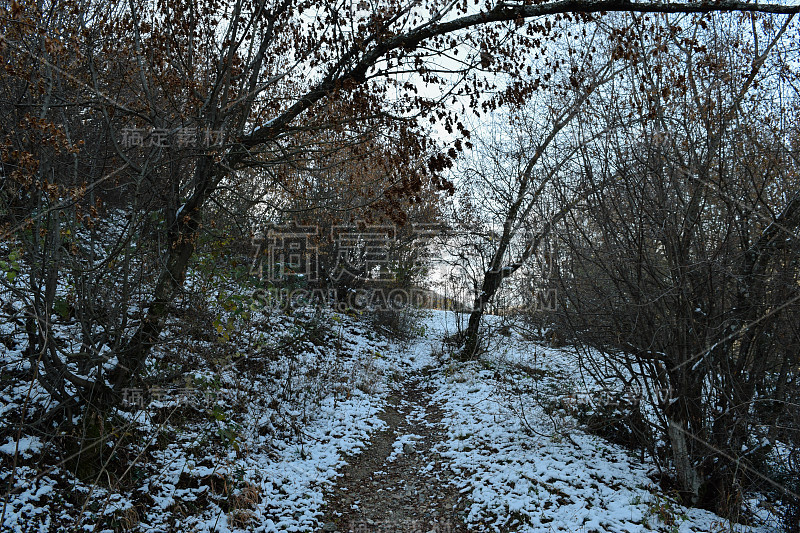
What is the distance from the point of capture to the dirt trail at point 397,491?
15.2ft

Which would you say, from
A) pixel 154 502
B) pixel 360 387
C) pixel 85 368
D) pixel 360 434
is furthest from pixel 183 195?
pixel 360 387

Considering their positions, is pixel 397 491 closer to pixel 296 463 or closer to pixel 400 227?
pixel 296 463

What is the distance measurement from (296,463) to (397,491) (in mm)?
1292

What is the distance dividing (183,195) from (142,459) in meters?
2.96

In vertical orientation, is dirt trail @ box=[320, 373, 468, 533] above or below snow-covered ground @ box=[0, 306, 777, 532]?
below

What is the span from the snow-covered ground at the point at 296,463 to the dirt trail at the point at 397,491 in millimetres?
155

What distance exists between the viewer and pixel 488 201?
11305 millimetres

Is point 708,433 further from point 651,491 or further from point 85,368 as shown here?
point 85,368

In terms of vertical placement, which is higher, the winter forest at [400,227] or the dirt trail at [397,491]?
the winter forest at [400,227]

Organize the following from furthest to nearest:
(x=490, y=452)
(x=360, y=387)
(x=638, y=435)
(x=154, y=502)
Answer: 1. (x=360, y=387)
2. (x=490, y=452)
3. (x=638, y=435)
4. (x=154, y=502)

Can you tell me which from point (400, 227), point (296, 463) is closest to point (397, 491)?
point (296, 463)

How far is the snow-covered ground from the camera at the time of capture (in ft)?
13.2

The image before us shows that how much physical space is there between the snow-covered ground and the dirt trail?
6.1 inches

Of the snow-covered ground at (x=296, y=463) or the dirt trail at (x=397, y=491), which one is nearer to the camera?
the snow-covered ground at (x=296, y=463)
